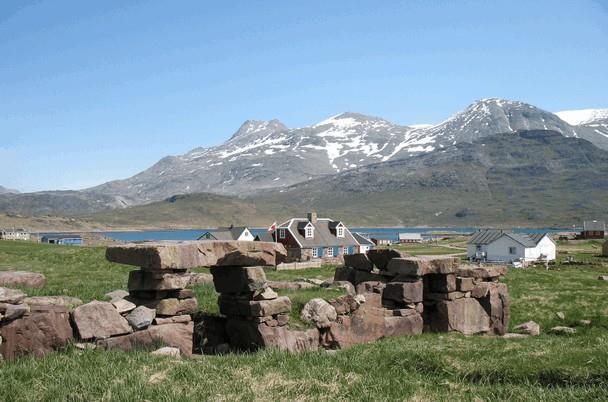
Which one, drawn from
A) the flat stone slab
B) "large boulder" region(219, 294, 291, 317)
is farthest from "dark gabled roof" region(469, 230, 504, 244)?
the flat stone slab

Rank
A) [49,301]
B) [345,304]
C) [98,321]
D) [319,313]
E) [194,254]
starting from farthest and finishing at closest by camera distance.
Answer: [345,304], [319,313], [194,254], [49,301], [98,321]

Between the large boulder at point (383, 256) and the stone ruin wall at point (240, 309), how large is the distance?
0.47 ft

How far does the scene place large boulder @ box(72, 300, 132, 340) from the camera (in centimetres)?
1371

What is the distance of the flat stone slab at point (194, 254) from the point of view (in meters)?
15.4

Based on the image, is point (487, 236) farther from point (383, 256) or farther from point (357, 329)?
point (357, 329)

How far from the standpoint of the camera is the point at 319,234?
282 ft

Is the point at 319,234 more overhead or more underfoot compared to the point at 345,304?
more overhead

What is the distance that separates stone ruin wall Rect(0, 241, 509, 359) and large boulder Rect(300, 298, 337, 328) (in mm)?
33

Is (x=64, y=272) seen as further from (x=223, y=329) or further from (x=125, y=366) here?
(x=125, y=366)

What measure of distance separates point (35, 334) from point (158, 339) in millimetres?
2918

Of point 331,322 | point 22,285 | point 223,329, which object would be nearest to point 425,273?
point 331,322

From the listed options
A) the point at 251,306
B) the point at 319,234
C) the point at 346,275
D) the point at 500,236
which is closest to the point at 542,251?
the point at 500,236

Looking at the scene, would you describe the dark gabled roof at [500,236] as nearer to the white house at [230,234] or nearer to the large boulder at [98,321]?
the white house at [230,234]

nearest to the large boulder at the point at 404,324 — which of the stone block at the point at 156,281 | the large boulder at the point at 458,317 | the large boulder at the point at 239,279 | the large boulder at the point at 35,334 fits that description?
the large boulder at the point at 458,317
